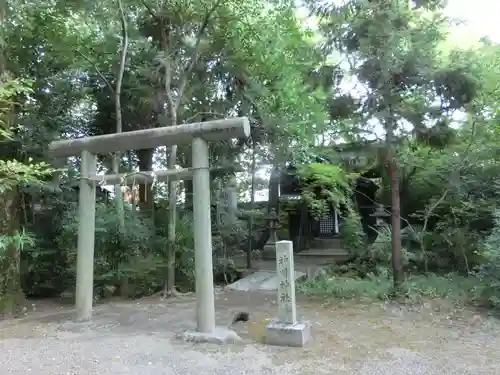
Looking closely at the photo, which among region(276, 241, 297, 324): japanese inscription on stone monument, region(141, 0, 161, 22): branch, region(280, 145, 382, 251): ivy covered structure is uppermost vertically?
region(141, 0, 161, 22): branch

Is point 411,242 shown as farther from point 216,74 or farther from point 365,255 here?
point 216,74

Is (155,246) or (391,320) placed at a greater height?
(155,246)

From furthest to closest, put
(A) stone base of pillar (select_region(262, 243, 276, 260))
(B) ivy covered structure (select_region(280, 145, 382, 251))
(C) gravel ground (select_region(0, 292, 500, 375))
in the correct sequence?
(A) stone base of pillar (select_region(262, 243, 276, 260)) → (B) ivy covered structure (select_region(280, 145, 382, 251)) → (C) gravel ground (select_region(0, 292, 500, 375))

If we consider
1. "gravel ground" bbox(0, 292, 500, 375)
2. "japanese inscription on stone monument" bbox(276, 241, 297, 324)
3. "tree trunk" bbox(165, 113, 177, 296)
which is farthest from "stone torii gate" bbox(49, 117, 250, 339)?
"tree trunk" bbox(165, 113, 177, 296)

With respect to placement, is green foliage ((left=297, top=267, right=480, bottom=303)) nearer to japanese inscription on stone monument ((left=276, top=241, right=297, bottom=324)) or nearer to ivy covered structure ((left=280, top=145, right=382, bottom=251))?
ivy covered structure ((left=280, top=145, right=382, bottom=251))

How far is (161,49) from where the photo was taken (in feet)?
33.0

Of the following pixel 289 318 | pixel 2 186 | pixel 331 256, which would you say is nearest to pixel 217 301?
pixel 289 318

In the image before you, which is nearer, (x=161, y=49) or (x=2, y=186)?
(x=2, y=186)

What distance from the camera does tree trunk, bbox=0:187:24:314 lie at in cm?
743

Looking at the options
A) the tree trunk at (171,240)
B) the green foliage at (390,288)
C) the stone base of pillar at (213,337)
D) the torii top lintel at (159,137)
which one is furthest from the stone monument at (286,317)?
the tree trunk at (171,240)

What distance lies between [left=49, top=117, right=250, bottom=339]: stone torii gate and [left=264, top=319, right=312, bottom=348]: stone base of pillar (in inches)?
31.9

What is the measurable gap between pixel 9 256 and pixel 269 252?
9583 mm

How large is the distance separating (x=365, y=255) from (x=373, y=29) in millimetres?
6718

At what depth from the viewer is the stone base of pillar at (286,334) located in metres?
5.27
